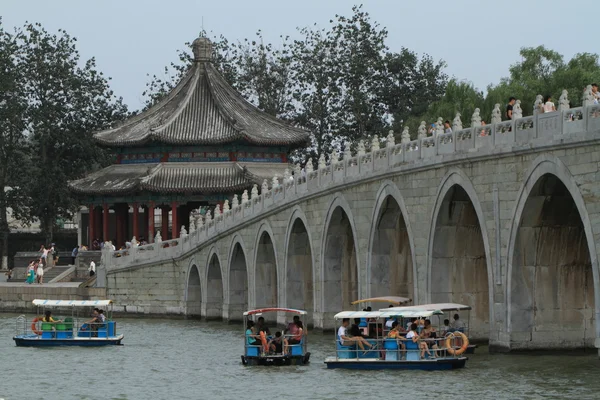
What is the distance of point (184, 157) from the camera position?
71.8 metres

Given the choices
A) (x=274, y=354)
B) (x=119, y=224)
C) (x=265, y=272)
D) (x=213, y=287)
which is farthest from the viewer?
(x=119, y=224)

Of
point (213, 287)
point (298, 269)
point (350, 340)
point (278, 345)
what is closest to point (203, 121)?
point (213, 287)

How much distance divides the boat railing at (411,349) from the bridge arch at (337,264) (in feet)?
41.1

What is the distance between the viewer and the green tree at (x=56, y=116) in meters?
79.8

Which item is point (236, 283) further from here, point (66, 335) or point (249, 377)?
point (249, 377)

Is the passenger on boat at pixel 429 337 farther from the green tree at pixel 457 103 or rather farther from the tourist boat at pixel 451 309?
the green tree at pixel 457 103

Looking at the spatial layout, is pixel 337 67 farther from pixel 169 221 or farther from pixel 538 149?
pixel 538 149

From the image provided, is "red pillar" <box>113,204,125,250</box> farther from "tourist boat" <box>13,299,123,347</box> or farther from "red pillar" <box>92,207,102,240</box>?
"tourist boat" <box>13,299,123,347</box>

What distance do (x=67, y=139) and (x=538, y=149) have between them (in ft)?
163

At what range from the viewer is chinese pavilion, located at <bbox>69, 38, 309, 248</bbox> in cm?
7012

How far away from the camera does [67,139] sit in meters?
80.7

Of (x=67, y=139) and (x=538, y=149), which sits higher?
(x=67, y=139)

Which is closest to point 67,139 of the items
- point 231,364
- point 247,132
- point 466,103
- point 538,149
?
point 247,132

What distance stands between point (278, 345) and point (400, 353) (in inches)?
150
